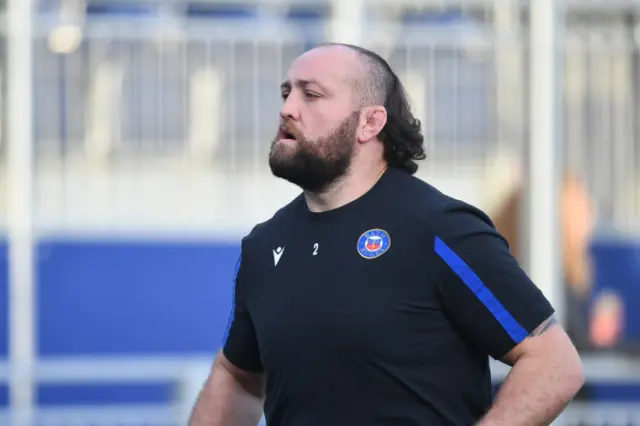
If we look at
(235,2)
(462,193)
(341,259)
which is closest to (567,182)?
(462,193)

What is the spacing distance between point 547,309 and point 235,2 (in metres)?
4.90

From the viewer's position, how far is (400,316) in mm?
2408

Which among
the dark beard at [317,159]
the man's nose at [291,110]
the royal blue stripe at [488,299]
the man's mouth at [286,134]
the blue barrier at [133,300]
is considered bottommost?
the blue barrier at [133,300]

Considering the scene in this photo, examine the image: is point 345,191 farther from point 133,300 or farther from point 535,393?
point 133,300

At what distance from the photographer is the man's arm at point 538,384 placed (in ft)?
7.61

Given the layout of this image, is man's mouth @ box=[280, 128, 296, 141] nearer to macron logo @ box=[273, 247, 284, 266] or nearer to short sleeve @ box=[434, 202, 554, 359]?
macron logo @ box=[273, 247, 284, 266]

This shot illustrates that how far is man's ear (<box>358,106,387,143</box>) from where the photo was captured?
262 centimetres

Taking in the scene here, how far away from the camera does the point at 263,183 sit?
7.45 meters

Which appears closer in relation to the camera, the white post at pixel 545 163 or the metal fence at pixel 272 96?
the white post at pixel 545 163

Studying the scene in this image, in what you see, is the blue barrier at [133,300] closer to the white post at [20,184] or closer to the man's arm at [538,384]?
the white post at [20,184]

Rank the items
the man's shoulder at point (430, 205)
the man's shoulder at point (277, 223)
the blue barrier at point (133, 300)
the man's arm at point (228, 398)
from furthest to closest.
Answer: the blue barrier at point (133, 300) → the man's arm at point (228, 398) → the man's shoulder at point (277, 223) → the man's shoulder at point (430, 205)

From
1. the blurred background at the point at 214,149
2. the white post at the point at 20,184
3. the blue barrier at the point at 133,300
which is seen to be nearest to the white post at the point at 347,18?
the blurred background at the point at 214,149

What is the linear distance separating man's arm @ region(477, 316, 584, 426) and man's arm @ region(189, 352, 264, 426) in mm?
648

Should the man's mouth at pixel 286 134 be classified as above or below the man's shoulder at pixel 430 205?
above
